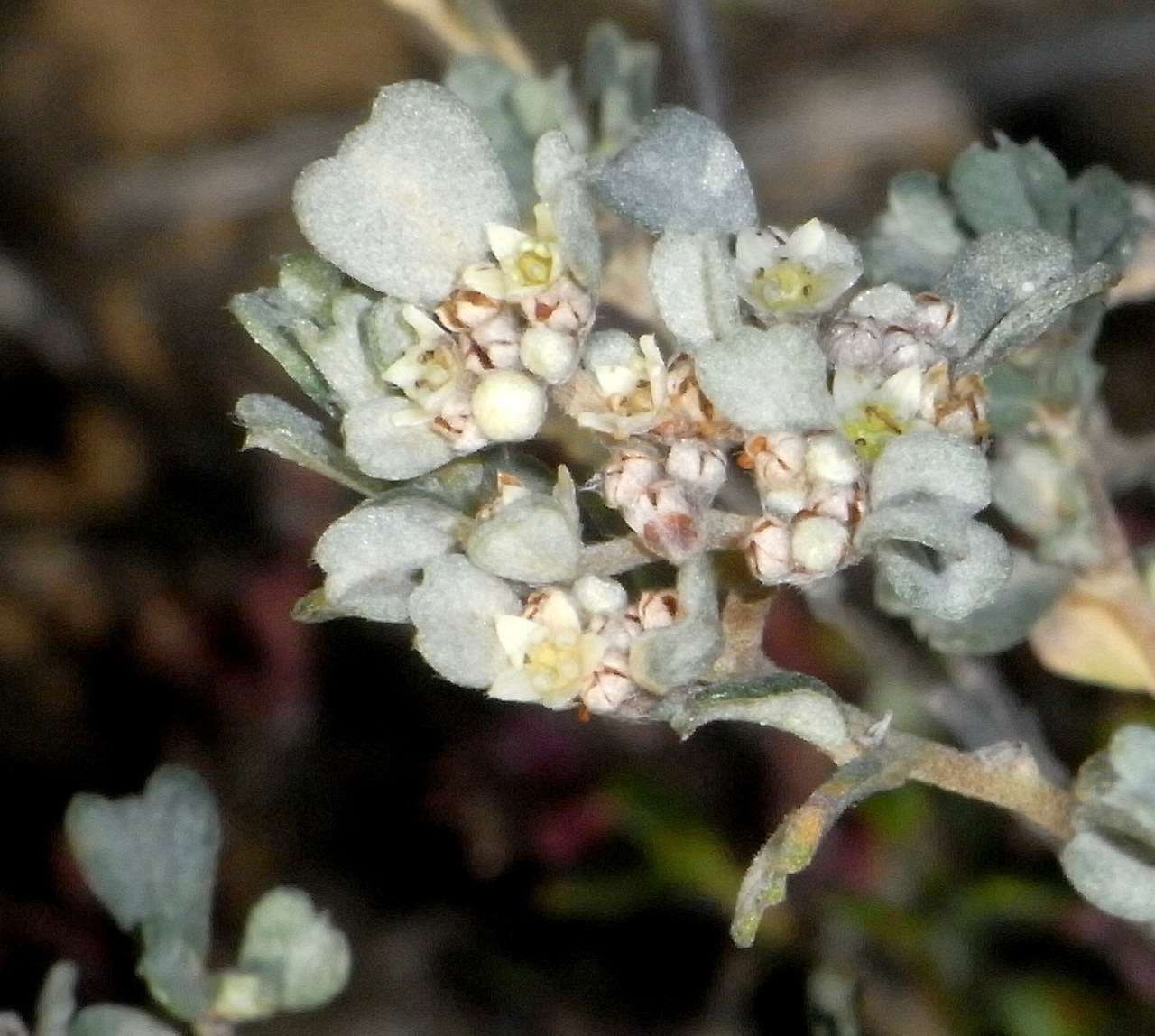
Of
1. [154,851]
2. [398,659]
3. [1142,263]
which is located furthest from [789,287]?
[398,659]

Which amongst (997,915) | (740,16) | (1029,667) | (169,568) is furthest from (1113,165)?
(169,568)

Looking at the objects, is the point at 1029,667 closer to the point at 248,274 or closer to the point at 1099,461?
the point at 1099,461

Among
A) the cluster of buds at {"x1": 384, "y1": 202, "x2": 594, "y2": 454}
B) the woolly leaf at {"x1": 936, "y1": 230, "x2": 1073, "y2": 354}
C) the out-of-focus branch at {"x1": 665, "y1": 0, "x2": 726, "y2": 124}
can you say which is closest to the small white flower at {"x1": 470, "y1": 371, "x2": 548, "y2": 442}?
the cluster of buds at {"x1": 384, "y1": 202, "x2": 594, "y2": 454}

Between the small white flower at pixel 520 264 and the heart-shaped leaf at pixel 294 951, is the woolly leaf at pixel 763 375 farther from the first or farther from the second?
the heart-shaped leaf at pixel 294 951

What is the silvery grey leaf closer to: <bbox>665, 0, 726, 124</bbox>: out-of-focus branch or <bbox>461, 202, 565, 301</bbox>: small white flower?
<bbox>461, 202, 565, 301</bbox>: small white flower

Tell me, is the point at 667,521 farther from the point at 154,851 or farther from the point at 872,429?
the point at 154,851

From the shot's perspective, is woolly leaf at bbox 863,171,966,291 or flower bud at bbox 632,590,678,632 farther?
woolly leaf at bbox 863,171,966,291
